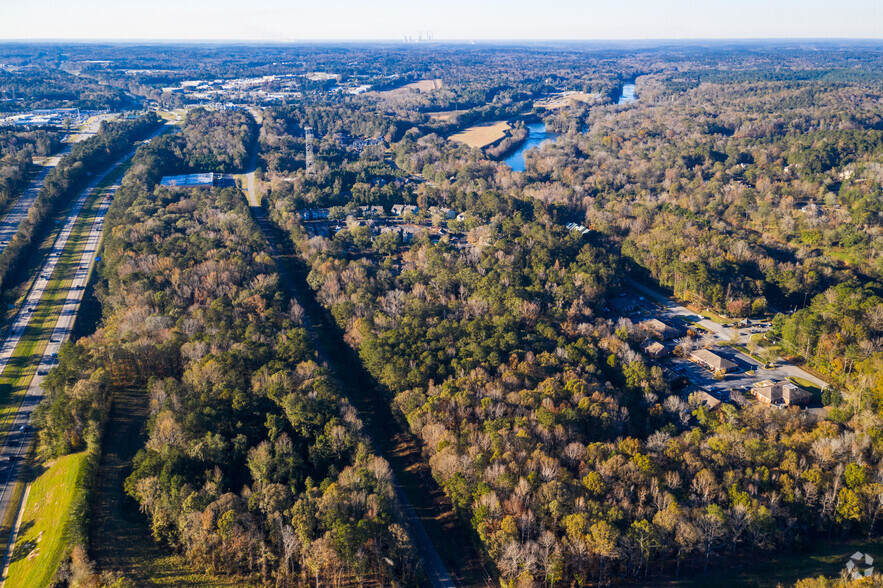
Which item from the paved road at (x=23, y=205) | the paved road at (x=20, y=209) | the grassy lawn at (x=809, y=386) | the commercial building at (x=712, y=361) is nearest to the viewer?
the grassy lawn at (x=809, y=386)

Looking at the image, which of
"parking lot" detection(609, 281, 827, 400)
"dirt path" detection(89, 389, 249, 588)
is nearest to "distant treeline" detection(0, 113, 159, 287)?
"dirt path" detection(89, 389, 249, 588)

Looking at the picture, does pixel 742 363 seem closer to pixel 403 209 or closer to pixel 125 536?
pixel 125 536

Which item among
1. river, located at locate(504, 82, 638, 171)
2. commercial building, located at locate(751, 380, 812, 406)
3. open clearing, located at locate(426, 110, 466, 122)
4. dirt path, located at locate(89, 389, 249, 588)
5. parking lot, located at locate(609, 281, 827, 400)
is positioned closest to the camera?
dirt path, located at locate(89, 389, 249, 588)

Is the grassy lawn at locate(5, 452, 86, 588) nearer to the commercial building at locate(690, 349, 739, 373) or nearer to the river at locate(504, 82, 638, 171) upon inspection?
the commercial building at locate(690, 349, 739, 373)

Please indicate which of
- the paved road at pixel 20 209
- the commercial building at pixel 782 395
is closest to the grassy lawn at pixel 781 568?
the commercial building at pixel 782 395

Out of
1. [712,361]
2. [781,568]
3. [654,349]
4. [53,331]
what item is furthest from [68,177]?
[781,568]

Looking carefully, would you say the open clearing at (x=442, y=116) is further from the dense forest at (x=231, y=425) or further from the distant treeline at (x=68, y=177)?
the dense forest at (x=231, y=425)
